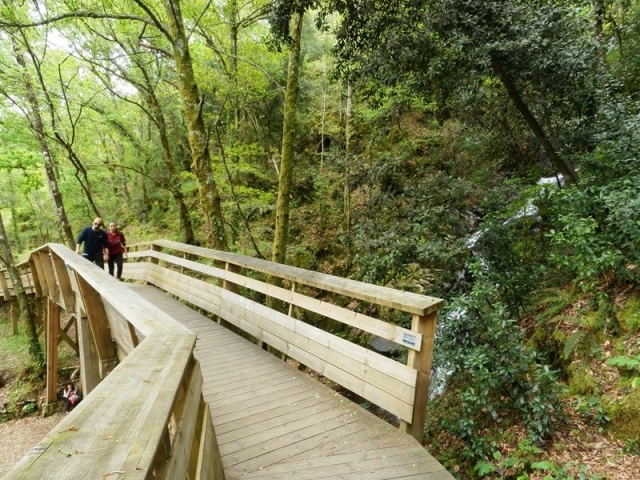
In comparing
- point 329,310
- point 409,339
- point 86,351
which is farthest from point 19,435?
point 409,339

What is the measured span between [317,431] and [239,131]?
44.1 ft

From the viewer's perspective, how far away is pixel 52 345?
8.52 m

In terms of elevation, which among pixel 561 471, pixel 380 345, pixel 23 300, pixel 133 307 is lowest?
pixel 23 300

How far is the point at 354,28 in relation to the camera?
20.9 ft

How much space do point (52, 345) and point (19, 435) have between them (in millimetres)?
2586

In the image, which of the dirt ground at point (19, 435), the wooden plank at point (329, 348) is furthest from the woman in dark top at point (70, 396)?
the wooden plank at point (329, 348)

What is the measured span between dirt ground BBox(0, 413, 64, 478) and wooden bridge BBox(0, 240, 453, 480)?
5187 millimetres

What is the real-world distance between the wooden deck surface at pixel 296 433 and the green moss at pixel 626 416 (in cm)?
197

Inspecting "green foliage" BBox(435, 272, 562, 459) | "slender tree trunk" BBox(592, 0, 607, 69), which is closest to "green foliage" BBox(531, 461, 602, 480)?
"green foliage" BBox(435, 272, 562, 459)

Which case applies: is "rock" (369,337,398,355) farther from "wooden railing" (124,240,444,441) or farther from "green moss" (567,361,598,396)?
"green moss" (567,361,598,396)

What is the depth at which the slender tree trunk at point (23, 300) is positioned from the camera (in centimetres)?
984

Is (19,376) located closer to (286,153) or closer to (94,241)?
(94,241)

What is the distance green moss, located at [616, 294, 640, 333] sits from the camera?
3980 mm

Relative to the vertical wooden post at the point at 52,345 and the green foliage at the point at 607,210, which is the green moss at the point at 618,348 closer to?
the green foliage at the point at 607,210
